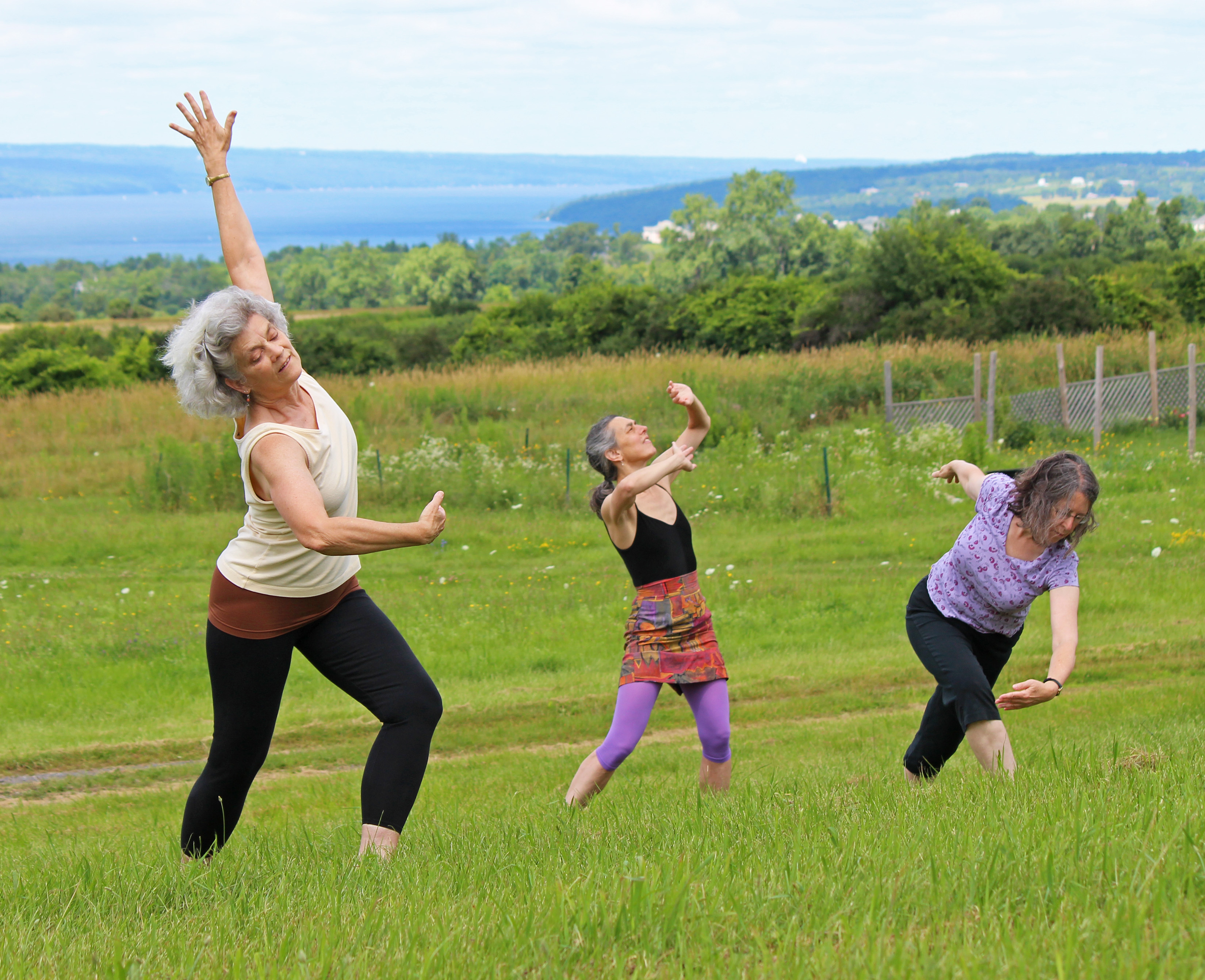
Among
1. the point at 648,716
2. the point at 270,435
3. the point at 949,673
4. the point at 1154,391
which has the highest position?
the point at 270,435

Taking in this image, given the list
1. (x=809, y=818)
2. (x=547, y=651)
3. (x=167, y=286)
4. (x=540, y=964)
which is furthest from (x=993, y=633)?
(x=167, y=286)

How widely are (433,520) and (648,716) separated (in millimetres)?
2021

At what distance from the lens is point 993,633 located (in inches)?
188

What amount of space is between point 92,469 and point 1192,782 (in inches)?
777

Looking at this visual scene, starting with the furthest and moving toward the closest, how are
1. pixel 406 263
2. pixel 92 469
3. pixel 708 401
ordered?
pixel 406 263, pixel 708 401, pixel 92 469

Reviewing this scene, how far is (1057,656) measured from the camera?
429 cm

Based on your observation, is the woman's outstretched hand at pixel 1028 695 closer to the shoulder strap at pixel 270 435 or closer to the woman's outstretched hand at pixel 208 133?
the shoulder strap at pixel 270 435

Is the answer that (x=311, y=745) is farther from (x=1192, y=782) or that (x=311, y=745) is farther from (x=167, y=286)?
(x=167, y=286)

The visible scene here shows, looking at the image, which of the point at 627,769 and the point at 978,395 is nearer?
the point at 627,769

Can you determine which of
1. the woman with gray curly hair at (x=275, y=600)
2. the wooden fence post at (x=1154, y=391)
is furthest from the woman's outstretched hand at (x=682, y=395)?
the wooden fence post at (x=1154, y=391)

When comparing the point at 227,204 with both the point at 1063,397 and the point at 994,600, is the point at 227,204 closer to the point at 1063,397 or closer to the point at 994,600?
the point at 994,600

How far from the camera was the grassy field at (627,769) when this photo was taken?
7.96 ft

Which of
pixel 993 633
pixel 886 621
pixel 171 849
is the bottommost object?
pixel 886 621

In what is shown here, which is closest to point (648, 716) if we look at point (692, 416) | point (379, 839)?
point (379, 839)
